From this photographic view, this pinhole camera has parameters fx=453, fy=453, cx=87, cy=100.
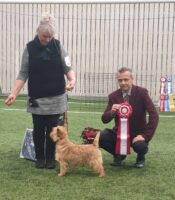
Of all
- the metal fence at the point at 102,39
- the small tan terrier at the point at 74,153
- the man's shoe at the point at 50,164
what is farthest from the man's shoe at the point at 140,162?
the metal fence at the point at 102,39

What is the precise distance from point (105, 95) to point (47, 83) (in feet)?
23.9

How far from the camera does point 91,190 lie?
367 cm

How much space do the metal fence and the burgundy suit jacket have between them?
22.4ft

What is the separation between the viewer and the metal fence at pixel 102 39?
1117cm

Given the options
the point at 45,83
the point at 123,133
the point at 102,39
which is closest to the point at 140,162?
the point at 123,133

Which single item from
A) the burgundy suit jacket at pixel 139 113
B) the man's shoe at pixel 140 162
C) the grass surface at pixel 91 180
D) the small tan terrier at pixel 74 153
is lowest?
the grass surface at pixel 91 180

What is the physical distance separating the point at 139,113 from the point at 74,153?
0.80 metres

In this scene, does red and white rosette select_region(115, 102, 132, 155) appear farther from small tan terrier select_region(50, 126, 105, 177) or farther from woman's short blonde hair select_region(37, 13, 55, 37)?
woman's short blonde hair select_region(37, 13, 55, 37)

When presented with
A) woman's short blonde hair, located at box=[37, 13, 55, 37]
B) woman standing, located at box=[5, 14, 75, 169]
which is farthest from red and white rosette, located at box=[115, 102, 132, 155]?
woman's short blonde hair, located at box=[37, 13, 55, 37]

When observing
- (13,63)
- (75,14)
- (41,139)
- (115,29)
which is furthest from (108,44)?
(41,139)

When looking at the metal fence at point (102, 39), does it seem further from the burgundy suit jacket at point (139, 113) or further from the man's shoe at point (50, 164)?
the man's shoe at point (50, 164)

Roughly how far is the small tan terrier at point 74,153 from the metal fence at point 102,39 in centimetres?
726

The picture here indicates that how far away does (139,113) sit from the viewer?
4.41 meters

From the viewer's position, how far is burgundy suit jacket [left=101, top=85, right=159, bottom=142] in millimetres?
4348
